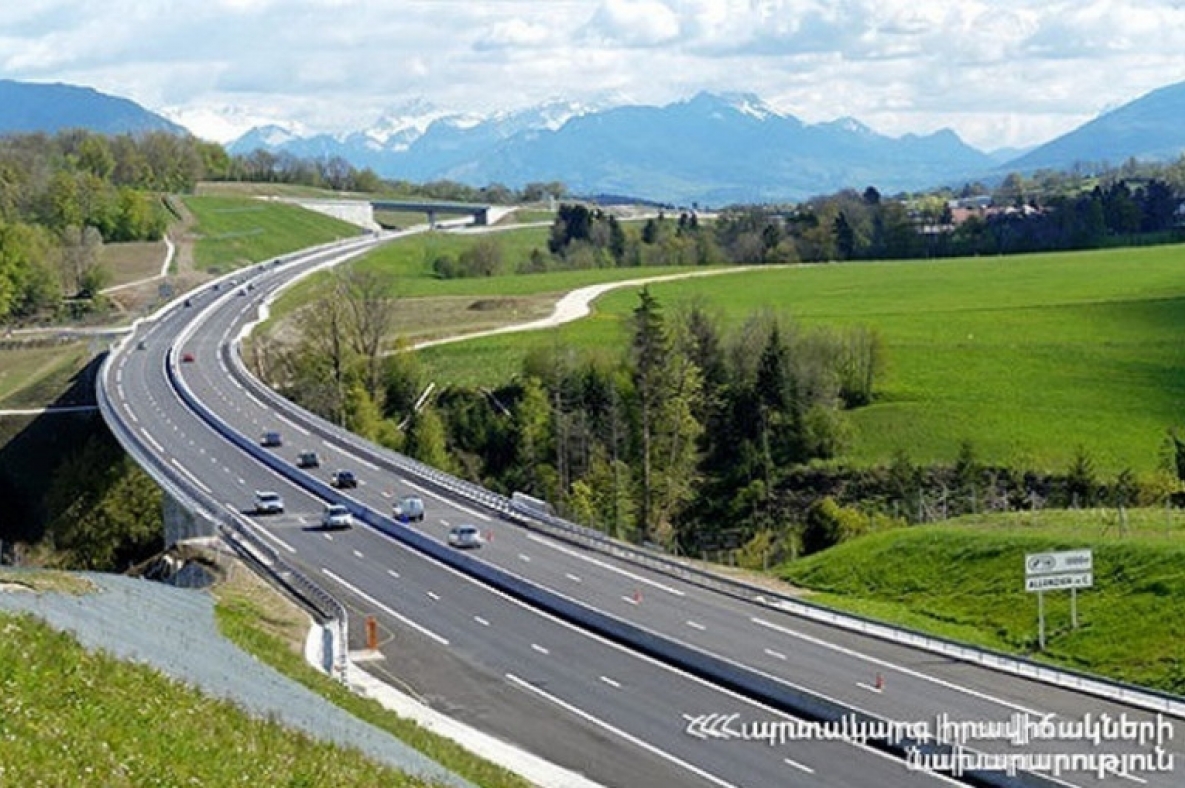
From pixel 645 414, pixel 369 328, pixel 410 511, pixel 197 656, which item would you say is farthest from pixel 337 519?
pixel 369 328

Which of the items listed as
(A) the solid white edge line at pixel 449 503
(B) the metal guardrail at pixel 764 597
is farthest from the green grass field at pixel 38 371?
(A) the solid white edge line at pixel 449 503

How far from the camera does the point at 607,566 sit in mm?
54469

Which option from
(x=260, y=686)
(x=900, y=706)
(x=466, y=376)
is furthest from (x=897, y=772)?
(x=466, y=376)

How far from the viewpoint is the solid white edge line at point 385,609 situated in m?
45.0

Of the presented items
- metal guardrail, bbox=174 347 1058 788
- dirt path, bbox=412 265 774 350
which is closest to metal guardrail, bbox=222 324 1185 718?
metal guardrail, bbox=174 347 1058 788

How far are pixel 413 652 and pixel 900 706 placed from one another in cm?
1423

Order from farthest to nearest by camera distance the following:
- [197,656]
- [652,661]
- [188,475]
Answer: [188,475]
[652,661]
[197,656]

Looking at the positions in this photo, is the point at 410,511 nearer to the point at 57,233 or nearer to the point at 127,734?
the point at 127,734

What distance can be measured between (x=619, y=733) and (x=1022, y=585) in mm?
16969

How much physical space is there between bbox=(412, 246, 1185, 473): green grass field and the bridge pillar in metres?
37.7

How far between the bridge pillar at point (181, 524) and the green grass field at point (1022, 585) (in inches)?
880

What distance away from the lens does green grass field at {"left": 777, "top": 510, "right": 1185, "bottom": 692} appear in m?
39.9

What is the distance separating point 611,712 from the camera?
36688 mm

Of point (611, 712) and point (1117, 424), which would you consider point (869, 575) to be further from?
point (1117, 424)
